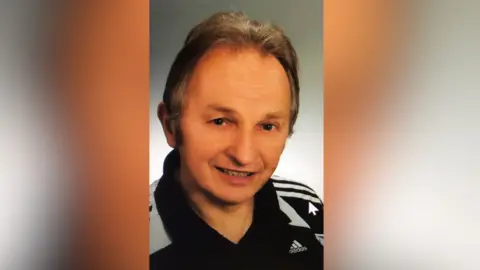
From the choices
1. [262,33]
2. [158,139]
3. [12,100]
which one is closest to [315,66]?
[262,33]

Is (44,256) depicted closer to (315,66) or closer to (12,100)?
(12,100)

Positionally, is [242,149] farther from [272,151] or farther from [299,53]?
[299,53]

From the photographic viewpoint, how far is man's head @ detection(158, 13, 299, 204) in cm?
136

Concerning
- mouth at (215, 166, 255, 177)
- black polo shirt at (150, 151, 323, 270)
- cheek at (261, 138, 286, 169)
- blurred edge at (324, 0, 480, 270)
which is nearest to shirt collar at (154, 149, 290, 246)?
black polo shirt at (150, 151, 323, 270)

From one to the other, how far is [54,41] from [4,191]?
0.48 m

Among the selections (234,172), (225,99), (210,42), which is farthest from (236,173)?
→ (210,42)

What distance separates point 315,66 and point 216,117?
13.8 inches

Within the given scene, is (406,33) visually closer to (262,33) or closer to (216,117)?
(262,33)

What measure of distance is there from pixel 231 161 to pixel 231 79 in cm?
26

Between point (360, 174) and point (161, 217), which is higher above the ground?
point (360, 174)

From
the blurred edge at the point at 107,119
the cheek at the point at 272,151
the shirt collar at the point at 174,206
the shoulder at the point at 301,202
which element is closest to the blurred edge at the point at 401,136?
the shoulder at the point at 301,202

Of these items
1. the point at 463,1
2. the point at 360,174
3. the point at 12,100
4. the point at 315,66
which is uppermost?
the point at 463,1

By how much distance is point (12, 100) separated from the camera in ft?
4.37

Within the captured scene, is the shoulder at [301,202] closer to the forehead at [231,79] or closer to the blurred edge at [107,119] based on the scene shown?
the forehead at [231,79]
